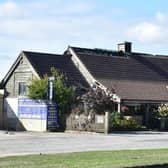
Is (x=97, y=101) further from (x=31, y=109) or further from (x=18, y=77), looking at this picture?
(x=18, y=77)

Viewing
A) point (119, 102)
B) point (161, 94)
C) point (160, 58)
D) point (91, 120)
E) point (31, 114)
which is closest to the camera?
point (91, 120)

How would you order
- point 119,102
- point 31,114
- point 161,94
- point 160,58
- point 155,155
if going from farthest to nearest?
point 160,58 → point 161,94 → point 119,102 → point 31,114 → point 155,155

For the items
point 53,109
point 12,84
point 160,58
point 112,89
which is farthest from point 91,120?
point 160,58

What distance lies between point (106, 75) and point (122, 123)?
8.85m

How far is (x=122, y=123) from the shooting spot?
41.4 meters

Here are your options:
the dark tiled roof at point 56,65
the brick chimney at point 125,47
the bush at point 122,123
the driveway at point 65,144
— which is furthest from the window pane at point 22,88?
the driveway at point 65,144

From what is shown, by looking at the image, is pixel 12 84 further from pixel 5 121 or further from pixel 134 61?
pixel 134 61

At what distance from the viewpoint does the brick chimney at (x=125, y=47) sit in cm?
5722

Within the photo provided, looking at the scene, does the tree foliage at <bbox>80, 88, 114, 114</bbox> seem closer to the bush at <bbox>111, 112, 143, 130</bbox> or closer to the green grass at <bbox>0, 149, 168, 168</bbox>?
Result: the bush at <bbox>111, 112, 143, 130</bbox>

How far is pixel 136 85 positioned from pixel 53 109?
36.4 ft

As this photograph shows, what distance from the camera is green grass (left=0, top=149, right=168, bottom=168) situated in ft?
50.8

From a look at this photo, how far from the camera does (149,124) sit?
4619 centimetres

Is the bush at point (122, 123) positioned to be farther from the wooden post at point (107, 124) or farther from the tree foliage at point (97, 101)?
the wooden post at point (107, 124)

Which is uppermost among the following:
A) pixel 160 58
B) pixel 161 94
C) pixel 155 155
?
pixel 160 58
